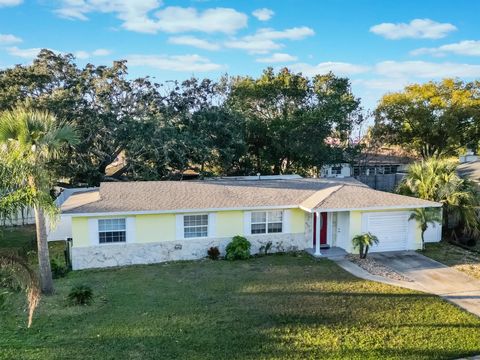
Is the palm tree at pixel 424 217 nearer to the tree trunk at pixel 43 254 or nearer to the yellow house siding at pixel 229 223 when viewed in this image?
the yellow house siding at pixel 229 223

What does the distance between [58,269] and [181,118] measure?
50.7ft

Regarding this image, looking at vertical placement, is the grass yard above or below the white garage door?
below

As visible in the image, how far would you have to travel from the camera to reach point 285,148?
106 ft

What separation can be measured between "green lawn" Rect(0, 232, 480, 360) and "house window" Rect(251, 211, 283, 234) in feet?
11.5

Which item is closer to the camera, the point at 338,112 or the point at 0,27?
the point at 0,27

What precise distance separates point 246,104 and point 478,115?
68.4ft

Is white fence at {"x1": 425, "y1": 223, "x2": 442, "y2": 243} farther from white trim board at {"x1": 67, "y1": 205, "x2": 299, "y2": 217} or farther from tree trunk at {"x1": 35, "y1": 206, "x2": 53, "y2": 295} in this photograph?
tree trunk at {"x1": 35, "y1": 206, "x2": 53, "y2": 295}

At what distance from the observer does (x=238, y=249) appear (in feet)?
57.8

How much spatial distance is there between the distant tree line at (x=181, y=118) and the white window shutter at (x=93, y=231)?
10.3 meters

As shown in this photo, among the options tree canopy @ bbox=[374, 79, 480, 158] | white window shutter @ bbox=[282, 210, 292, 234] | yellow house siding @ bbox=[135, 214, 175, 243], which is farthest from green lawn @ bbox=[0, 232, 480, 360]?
tree canopy @ bbox=[374, 79, 480, 158]

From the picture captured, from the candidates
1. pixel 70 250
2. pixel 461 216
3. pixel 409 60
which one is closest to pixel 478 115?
pixel 409 60

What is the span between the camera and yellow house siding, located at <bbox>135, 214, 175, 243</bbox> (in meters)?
17.2

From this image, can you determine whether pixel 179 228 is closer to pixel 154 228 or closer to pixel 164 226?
pixel 164 226

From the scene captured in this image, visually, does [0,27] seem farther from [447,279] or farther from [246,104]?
[447,279]
